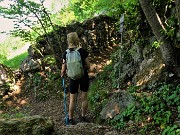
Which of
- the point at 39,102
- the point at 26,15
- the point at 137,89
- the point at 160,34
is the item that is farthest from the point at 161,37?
the point at 26,15

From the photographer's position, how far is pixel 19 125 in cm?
371

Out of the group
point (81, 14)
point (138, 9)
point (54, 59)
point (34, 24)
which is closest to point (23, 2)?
point (34, 24)

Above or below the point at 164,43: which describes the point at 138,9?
above

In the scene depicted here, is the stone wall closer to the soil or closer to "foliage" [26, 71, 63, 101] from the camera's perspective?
"foliage" [26, 71, 63, 101]

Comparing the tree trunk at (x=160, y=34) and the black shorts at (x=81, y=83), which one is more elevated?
the tree trunk at (x=160, y=34)

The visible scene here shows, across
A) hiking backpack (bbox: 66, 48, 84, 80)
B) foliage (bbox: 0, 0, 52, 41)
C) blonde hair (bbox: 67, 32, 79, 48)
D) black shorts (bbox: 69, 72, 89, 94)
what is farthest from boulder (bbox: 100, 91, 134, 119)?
foliage (bbox: 0, 0, 52, 41)

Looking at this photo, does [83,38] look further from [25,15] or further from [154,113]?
[154,113]

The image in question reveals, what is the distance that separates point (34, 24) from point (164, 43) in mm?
6223

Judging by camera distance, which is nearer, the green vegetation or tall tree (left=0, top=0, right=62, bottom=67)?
the green vegetation

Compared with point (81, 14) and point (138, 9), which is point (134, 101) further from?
point (81, 14)

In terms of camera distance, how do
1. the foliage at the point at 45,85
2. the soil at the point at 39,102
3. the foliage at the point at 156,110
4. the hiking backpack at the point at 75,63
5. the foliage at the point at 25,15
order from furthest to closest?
the foliage at the point at 45,85, the foliage at the point at 25,15, the soil at the point at 39,102, the hiking backpack at the point at 75,63, the foliage at the point at 156,110

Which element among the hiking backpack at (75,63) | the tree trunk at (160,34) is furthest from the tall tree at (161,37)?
the hiking backpack at (75,63)

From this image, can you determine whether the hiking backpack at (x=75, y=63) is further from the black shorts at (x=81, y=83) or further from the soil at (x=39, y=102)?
the soil at (x=39, y=102)

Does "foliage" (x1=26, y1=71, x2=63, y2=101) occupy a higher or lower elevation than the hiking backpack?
lower
